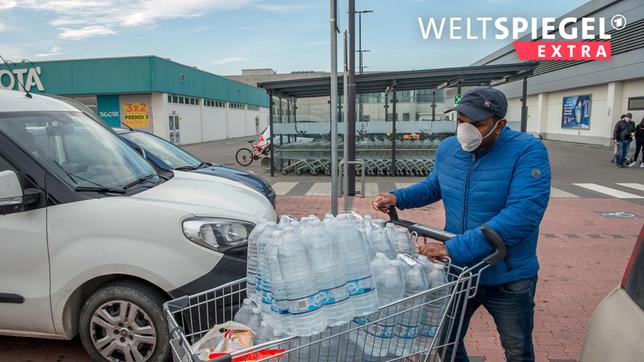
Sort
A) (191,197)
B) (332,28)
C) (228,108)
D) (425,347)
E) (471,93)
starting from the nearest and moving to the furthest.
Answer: (425,347) → (471,93) → (191,197) → (332,28) → (228,108)

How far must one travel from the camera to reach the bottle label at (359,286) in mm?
1904

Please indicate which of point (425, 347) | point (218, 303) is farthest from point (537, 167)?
point (218, 303)

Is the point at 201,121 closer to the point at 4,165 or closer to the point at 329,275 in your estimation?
the point at 4,165

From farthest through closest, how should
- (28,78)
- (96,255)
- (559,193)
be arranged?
(28,78)
(559,193)
(96,255)

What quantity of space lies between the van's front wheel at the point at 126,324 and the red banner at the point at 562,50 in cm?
3139

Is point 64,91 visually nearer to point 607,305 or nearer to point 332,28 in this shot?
point 332,28

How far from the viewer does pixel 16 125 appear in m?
3.40

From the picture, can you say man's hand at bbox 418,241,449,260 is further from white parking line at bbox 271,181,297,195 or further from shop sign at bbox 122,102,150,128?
shop sign at bbox 122,102,150,128

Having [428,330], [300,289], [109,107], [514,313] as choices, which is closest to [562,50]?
[109,107]

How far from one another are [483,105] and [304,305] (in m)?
1.28

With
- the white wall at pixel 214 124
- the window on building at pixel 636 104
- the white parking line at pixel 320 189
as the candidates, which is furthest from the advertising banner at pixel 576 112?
the white wall at pixel 214 124

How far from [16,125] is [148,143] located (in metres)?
4.02

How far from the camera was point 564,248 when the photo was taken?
659cm

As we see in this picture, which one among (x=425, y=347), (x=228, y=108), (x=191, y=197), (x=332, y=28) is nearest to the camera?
(x=425, y=347)
